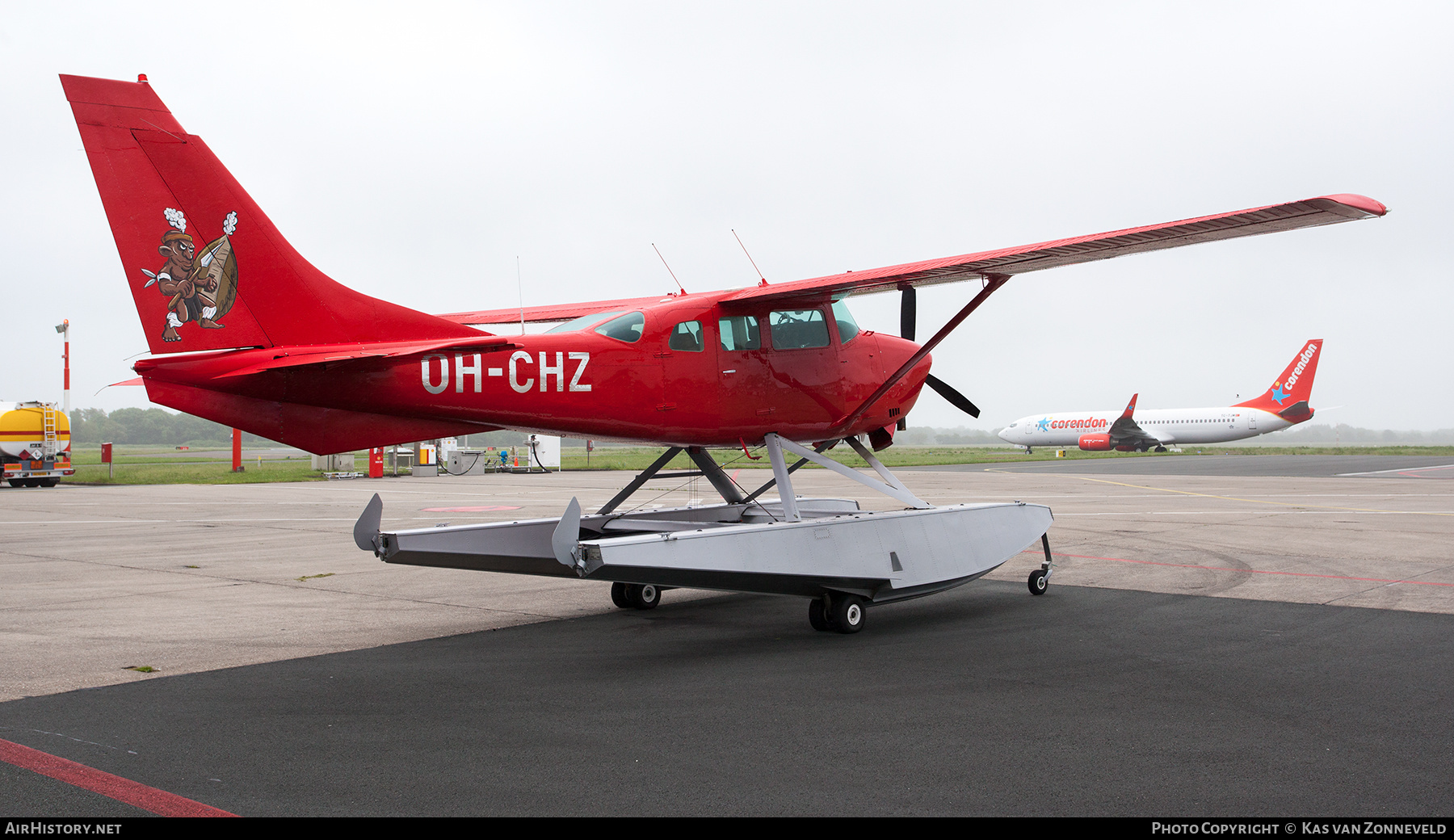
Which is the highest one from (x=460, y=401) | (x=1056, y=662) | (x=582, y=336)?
(x=582, y=336)

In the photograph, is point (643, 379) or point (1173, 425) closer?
point (643, 379)

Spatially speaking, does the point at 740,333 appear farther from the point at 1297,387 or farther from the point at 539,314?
the point at 1297,387

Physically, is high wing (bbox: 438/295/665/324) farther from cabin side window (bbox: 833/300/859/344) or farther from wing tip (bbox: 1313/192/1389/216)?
wing tip (bbox: 1313/192/1389/216)

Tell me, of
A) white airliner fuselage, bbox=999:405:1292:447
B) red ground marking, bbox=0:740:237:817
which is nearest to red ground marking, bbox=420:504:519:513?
red ground marking, bbox=0:740:237:817

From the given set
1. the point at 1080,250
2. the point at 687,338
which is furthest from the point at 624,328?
the point at 1080,250

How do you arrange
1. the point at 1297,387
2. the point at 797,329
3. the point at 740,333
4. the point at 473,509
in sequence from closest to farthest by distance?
the point at 740,333 → the point at 797,329 → the point at 473,509 → the point at 1297,387

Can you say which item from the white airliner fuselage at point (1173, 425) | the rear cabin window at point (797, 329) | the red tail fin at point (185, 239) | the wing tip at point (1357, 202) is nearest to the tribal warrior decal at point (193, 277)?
the red tail fin at point (185, 239)

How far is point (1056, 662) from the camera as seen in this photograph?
21.9 feet

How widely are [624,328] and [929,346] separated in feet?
9.62

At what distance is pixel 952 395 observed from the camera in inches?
408

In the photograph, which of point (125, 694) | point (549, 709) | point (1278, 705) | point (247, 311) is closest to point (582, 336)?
point (247, 311)

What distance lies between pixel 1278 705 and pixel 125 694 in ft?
22.5

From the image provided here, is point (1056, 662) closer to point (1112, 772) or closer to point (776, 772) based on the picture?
point (1112, 772)

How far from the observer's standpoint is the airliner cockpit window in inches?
316
